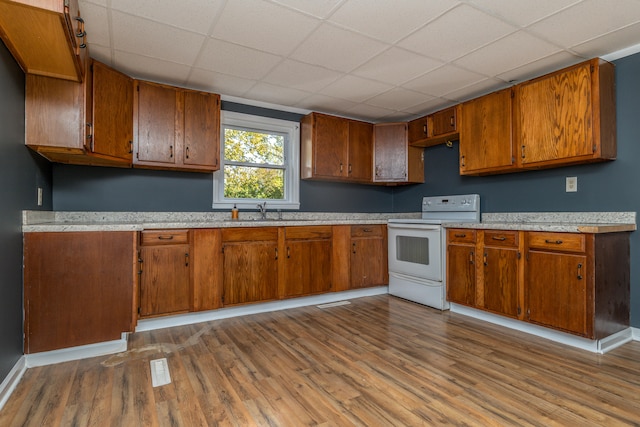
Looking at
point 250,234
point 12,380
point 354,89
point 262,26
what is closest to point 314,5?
point 262,26

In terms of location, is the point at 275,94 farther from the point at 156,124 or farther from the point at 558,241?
the point at 558,241

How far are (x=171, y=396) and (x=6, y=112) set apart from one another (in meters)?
1.87


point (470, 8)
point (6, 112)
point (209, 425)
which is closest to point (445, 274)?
point (470, 8)

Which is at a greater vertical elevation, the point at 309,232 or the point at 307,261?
the point at 309,232

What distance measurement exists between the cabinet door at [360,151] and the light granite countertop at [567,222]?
1326 millimetres

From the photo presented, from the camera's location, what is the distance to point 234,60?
283 cm

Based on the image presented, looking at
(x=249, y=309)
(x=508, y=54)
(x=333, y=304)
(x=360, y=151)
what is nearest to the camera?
(x=508, y=54)

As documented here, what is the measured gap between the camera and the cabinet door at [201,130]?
328cm

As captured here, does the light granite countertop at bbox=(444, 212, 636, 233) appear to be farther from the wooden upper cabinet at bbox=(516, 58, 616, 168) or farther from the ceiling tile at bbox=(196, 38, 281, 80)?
the ceiling tile at bbox=(196, 38, 281, 80)

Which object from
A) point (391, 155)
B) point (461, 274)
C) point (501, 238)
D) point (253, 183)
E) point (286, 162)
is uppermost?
point (391, 155)

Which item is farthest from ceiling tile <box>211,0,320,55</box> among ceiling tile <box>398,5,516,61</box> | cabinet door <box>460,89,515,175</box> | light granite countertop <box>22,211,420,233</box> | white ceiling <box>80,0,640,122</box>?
cabinet door <box>460,89,515,175</box>

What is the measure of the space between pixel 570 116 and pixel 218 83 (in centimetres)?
315

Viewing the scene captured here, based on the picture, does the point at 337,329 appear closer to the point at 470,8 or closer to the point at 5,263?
the point at 5,263

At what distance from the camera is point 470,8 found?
2117 millimetres
